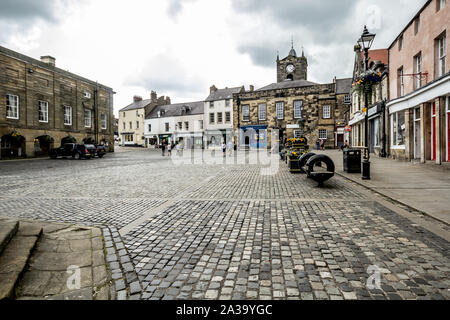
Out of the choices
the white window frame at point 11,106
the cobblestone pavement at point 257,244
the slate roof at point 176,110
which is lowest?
the cobblestone pavement at point 257,244

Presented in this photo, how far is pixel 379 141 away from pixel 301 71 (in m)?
39.6

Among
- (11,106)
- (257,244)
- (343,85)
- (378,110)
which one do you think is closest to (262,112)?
(343,85)

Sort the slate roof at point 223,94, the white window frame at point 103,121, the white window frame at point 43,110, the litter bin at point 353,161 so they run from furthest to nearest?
the slate roof at point 223,94 < the white window frame at point 103,121 < the white window frame at point 43,110 < the litter bin at point 353,161

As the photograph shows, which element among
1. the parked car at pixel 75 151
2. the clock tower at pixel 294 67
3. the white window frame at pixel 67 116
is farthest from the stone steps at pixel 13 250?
the clock tower at pixel 294 67

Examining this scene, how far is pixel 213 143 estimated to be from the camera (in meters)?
48.1

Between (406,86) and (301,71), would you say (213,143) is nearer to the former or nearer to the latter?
(301,71)

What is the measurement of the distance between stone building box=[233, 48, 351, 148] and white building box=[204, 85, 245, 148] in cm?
196

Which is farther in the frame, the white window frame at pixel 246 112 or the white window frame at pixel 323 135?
the white window frame at pixel 246 112

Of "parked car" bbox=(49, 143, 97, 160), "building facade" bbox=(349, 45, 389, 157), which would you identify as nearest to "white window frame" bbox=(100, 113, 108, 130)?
"parked car" bbox=(49, 143, 97, 160)

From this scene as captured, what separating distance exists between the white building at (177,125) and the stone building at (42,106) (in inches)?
722

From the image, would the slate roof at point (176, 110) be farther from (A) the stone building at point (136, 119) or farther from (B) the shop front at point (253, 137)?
(B) the shop front at point (253, 137)

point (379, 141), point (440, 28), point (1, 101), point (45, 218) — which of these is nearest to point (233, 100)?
point (379, 141)

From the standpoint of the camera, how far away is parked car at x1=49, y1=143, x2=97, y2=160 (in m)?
24.5

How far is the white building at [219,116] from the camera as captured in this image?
152 feet
